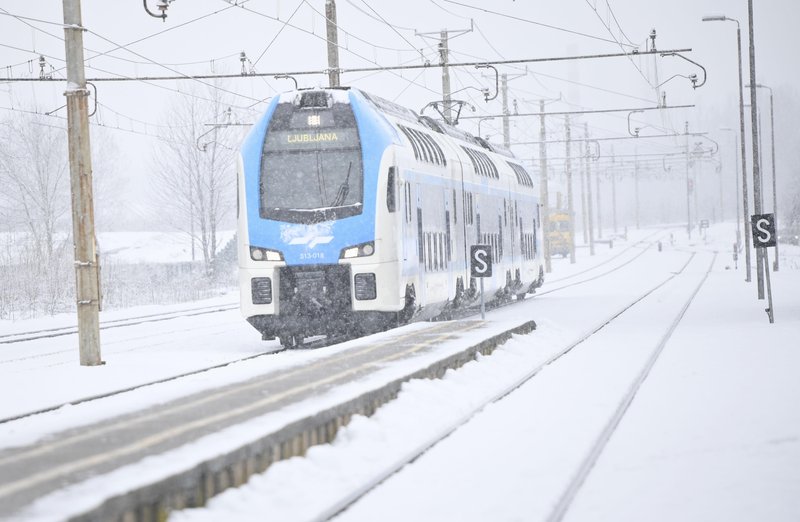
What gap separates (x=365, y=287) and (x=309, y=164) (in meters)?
2.23

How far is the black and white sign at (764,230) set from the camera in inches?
864

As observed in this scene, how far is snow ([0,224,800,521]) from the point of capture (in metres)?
7.38

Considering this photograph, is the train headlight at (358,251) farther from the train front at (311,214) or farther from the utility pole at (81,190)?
the utility pole at (81,190)

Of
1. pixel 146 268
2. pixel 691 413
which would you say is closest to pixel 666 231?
pixel 146 268

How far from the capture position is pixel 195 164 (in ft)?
173

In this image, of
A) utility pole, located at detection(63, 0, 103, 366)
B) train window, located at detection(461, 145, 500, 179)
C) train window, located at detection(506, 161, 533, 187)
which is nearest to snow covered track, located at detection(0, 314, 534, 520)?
utility pole, located at detection(63, 0, 103, 366)

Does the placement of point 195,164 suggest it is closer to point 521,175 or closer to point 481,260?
point 521,175

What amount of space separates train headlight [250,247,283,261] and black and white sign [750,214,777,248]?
357 inches

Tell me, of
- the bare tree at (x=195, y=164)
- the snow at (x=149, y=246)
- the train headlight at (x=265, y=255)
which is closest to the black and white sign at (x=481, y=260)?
the train headlight at (x=265, y=255)

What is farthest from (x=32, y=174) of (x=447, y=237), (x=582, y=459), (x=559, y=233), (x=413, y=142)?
(x=582, y=459)

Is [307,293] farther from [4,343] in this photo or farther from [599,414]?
[599,414]

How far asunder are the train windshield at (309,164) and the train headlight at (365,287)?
1.30 meters

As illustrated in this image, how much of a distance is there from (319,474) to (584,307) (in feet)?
73.4

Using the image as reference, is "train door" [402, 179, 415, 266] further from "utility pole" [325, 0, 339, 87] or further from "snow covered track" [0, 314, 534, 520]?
"utility pole" [325, 0, 339, 87]
